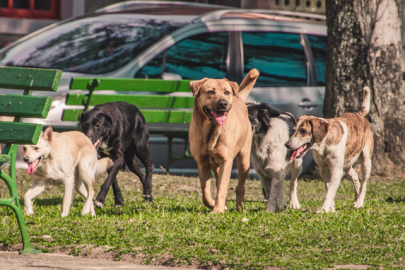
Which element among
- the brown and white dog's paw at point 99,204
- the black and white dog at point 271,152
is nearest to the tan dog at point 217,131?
the black and white dog at point 271,152

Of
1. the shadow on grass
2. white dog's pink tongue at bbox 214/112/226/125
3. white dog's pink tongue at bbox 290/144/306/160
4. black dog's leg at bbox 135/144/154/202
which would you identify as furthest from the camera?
black dog's leg at bbox 135/144/154/202

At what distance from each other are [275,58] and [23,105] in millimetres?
5921

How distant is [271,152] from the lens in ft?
20.4

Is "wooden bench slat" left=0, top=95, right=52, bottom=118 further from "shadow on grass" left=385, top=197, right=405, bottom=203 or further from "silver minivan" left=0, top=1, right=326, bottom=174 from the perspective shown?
"shadow on grass" left=385, top=197, right=405, bottom=203

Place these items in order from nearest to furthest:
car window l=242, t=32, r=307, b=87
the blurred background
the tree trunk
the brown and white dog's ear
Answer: the brown and white dog's ear < the tree trunk < car window l=242, t=32, r=307, b=87 < the blurred background

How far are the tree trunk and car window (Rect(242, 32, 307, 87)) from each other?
0.50 m

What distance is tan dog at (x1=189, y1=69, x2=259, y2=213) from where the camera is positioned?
548 centimetres

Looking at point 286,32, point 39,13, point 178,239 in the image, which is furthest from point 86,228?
point 39,13

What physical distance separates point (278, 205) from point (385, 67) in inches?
164

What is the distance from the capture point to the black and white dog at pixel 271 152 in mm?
6156

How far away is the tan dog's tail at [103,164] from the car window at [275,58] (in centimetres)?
340

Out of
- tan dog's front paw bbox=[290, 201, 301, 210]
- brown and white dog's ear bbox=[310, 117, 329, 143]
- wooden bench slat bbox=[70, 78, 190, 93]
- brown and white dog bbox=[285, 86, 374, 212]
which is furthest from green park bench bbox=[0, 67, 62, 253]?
wooden bench slat bbox=[70, 78, 190, 93]

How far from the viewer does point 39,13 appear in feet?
54.1

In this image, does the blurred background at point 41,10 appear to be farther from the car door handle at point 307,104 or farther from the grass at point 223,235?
the grass at point 223,235
